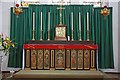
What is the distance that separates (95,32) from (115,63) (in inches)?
51.5

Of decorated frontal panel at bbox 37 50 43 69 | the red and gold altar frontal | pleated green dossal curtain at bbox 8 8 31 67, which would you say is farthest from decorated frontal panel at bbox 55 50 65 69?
pleated green dossal curtain at bbox 8 8 31 67

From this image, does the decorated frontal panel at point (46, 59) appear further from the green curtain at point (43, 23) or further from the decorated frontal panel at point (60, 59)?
the green curtain at point (43, 23)

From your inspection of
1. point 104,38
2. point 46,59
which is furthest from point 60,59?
point 104,38

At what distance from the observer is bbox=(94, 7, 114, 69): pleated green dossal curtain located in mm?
8500

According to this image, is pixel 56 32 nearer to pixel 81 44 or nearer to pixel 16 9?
pixel 81 44

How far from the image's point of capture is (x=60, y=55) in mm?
7605

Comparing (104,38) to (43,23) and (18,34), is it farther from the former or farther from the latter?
(18,34)

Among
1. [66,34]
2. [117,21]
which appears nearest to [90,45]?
[66,34]

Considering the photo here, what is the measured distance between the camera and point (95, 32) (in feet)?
28.2

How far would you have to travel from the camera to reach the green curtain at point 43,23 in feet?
28.0

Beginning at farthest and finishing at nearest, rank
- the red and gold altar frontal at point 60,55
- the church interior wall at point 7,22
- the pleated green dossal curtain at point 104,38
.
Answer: the church interior wall at point 7,22
the pleated green dossal curtain at point 104,38
the red and gold altar frontal at point 60,55

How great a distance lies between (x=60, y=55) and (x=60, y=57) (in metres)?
0.06

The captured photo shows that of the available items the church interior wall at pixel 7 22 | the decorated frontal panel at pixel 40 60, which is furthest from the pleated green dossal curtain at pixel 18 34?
the decorated frontal panel at pixel 40 60

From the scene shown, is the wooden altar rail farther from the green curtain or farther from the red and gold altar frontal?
the green curtain
